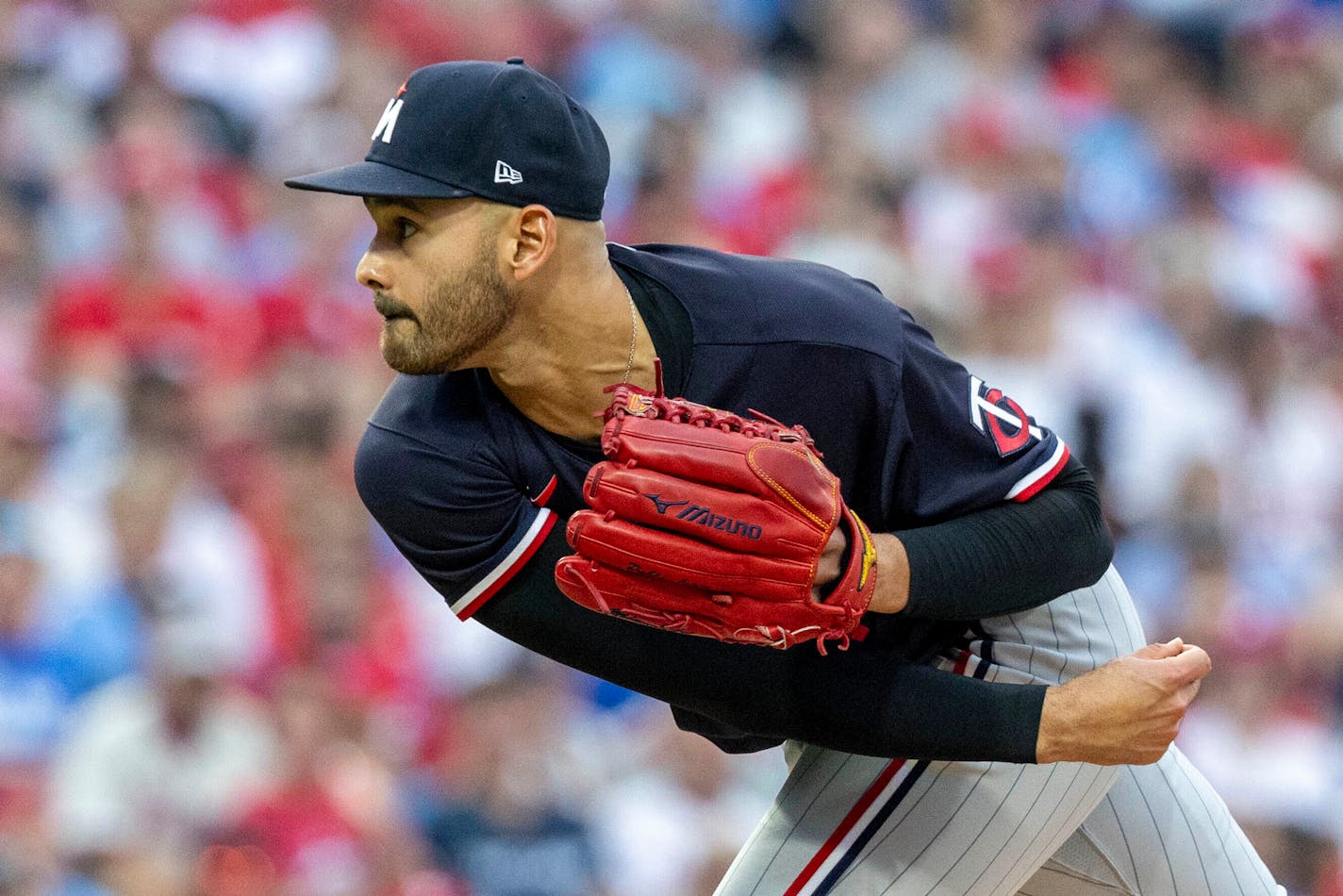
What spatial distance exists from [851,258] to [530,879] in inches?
108

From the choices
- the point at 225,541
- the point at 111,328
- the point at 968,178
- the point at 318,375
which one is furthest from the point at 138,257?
the point at 968,178

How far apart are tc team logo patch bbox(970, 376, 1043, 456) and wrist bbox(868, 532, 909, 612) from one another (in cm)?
28

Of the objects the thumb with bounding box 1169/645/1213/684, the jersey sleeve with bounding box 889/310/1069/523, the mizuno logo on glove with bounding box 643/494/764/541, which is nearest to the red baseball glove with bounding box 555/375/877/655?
the mizuno logo on glove with bounding box 643/494/764/541

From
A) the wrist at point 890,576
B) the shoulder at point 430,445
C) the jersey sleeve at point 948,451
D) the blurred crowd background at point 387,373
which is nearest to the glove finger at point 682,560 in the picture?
the wrist at point 890,576

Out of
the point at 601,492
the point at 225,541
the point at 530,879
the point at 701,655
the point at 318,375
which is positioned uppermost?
the point at 601,492

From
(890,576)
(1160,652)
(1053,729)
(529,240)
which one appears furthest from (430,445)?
(1160,652)

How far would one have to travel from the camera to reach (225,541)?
542cm

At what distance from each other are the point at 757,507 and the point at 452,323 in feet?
1.67

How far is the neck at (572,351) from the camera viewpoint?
2.56m

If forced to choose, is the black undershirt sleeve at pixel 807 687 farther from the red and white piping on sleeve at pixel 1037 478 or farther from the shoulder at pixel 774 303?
the shoulder at pixel 774 303

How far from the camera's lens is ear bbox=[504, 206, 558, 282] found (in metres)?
2.49

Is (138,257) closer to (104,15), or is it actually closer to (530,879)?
(104,15)

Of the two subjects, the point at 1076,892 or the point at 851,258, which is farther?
the point at 851,258

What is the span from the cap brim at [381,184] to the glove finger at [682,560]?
485 millimetres
